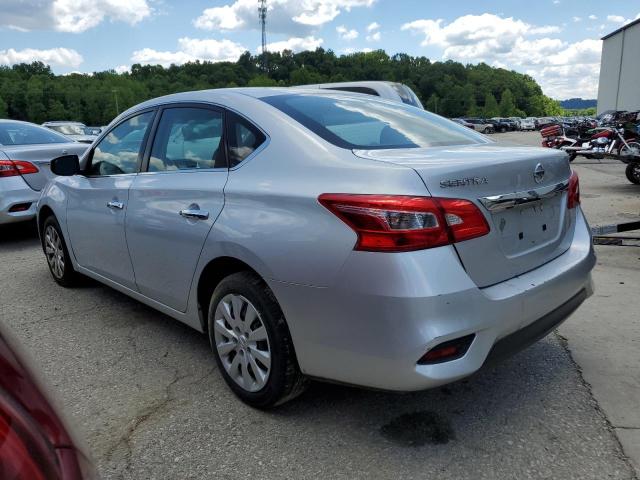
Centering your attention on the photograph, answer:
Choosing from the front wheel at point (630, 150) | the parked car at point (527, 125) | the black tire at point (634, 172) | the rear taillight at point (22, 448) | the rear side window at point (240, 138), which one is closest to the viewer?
the rear taillight at point (22, 448)

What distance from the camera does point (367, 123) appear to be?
2926 millimetres

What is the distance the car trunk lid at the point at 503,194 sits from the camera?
7.25ft

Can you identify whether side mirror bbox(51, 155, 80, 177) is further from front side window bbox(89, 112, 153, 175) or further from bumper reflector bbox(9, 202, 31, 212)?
bumper reflector bbox(9, 202, 31, 212)

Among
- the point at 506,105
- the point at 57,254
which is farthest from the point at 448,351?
the point at 506,105

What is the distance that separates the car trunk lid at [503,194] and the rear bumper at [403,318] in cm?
10

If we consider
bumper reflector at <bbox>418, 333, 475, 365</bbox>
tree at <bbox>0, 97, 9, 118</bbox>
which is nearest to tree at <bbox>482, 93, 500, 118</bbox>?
tree at <bbox>0, 97, 9, 118</bbox>

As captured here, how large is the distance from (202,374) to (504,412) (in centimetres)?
167

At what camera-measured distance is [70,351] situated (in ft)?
11.7

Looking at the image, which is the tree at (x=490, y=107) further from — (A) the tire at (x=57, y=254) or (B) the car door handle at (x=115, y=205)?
(B) the car door handle at (x=115, y=205)

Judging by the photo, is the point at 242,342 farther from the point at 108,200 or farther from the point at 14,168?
the point at 14,168

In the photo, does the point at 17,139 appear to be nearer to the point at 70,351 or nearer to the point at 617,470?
the point at 70,351

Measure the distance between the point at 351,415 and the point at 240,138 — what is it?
151 cm

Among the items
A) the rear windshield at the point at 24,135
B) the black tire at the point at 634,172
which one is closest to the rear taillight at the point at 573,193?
the rear windshield at the point at 24,135

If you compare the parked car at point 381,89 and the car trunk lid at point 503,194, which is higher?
the parked car at point 381,89
